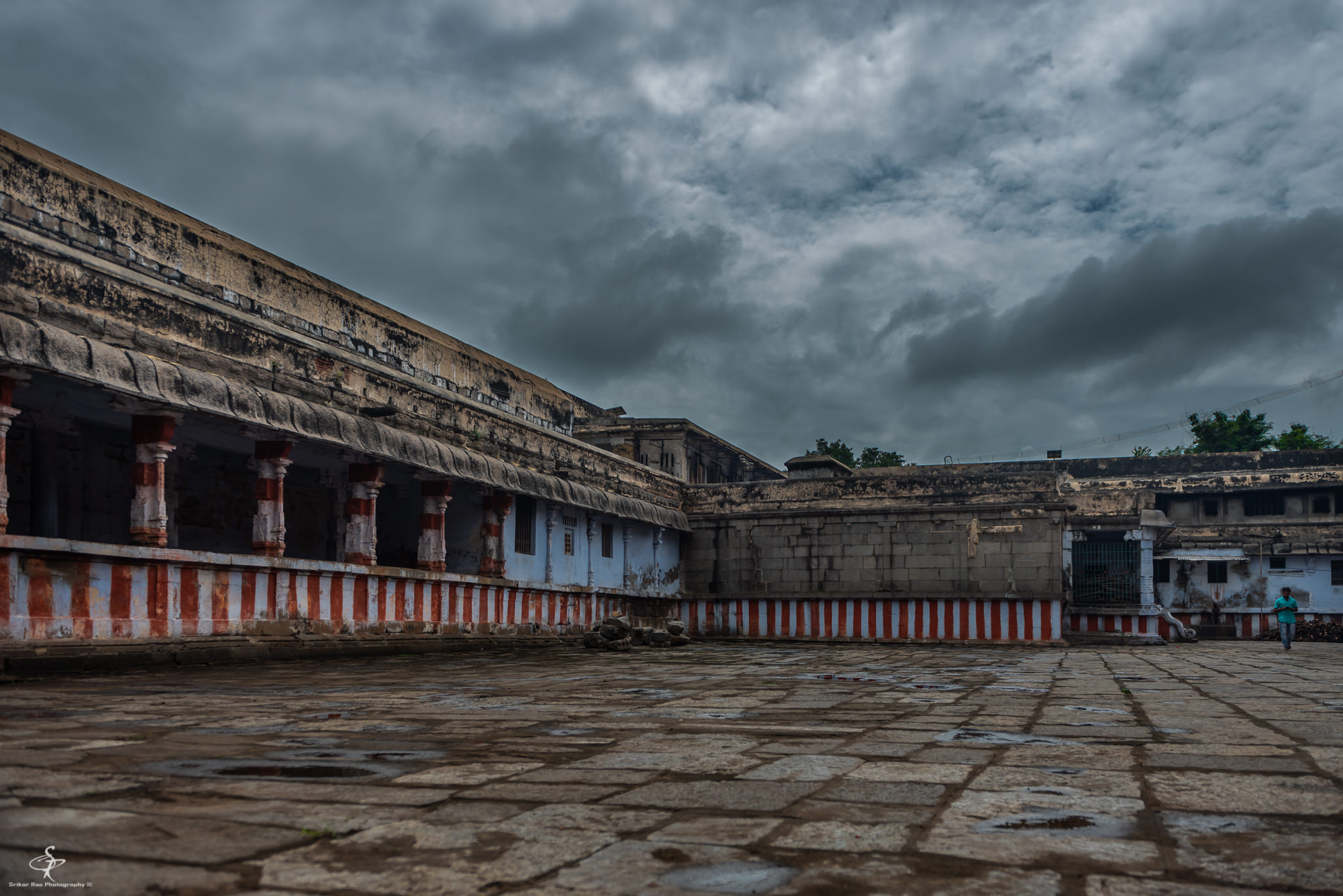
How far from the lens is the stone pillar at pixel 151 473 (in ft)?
35.9

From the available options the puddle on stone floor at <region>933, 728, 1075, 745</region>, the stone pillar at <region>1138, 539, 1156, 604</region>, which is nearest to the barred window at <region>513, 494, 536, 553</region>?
the puddle on stone floor at <region>933, 728, 1075, 745</region>

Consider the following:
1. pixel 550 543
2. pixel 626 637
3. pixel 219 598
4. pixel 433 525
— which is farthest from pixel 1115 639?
pixel 219 598

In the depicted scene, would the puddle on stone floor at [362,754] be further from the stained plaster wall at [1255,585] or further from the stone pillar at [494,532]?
the stained plaster wall at [1255,585]

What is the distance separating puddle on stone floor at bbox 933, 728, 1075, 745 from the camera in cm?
486

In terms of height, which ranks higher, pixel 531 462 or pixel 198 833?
pixel 531 462

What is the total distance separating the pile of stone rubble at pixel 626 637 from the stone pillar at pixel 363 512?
4.07 meters

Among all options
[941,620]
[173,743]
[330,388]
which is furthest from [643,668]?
[941,620]

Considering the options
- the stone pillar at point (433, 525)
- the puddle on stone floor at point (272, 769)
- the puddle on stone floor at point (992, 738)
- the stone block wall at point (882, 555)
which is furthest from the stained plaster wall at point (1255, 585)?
the puddle on stone floor at point (272, 769)

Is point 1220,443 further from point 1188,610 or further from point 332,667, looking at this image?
point 332,667

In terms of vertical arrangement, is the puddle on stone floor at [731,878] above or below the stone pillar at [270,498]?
below

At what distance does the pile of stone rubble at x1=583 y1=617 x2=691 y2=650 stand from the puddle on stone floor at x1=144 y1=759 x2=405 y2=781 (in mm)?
12611

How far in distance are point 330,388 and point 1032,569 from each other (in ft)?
49.8

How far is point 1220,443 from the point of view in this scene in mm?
46562

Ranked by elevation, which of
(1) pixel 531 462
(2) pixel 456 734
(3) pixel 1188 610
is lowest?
(3) pixel 1188 610
